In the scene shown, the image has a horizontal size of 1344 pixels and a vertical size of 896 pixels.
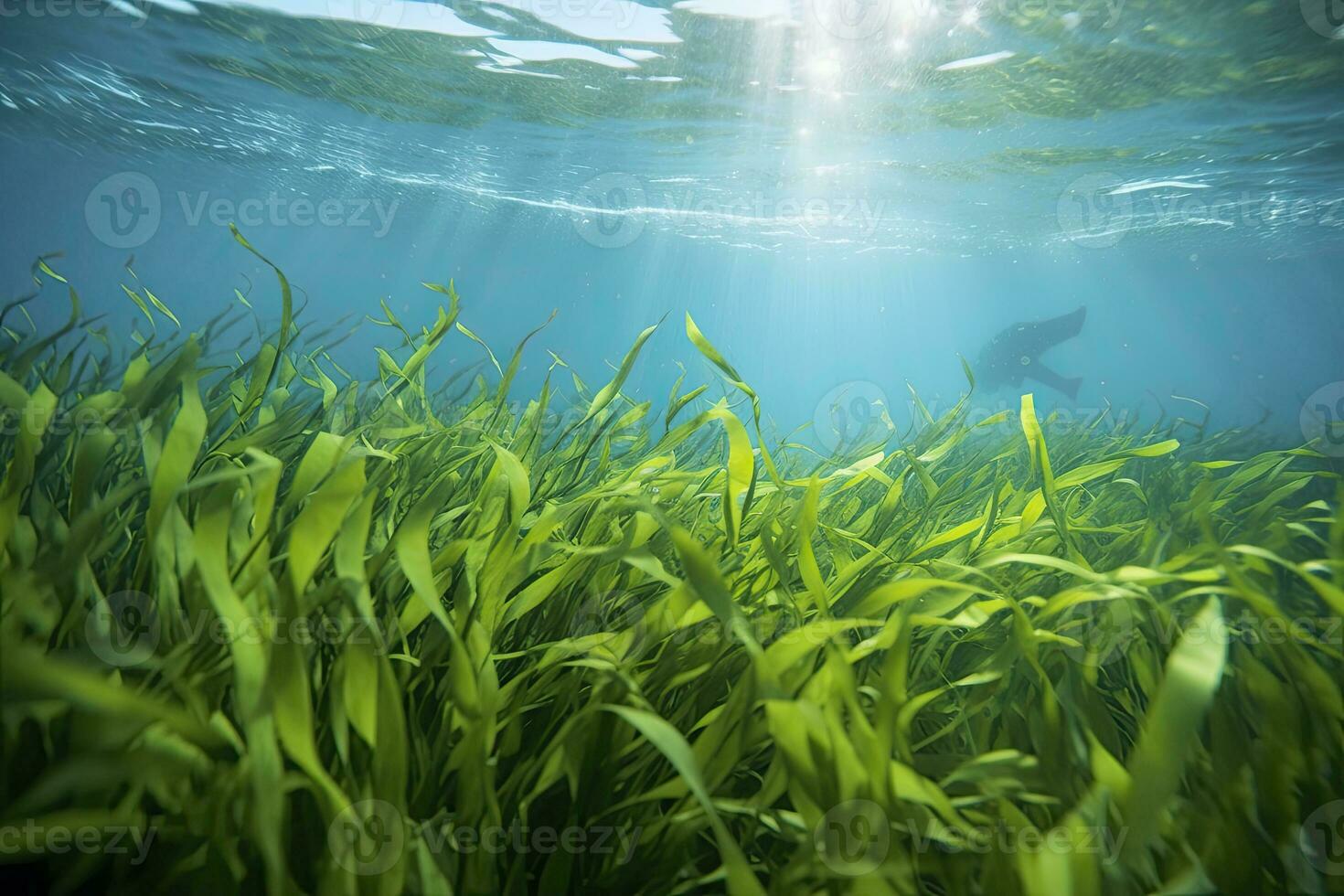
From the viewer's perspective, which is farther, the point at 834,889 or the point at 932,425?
the point at 932,425

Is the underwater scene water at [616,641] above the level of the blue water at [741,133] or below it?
below

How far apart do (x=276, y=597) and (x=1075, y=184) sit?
2442cm

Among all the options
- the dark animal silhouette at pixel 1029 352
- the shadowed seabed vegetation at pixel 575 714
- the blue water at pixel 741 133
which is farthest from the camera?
the dark animal silhouette at pixel 1029 352

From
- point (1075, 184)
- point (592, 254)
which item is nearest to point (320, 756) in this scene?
point (1075, 184)

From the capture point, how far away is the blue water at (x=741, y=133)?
10828mm

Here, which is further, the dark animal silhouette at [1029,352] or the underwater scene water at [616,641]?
the dark animal silhouette at [1029,352]

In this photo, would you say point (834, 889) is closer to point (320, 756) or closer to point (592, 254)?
point (320, 756)

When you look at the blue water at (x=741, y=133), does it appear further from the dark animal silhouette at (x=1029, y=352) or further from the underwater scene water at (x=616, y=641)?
the dark animal silhouette at (x=1029, y=352)

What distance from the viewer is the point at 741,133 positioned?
16.0 m

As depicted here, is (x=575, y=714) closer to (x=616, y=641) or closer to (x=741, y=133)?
(x=616, y=641)

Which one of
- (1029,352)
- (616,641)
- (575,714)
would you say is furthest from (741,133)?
(575,714)

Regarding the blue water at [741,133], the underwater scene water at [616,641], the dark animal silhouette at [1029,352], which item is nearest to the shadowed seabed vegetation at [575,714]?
the underwater scene water at [616,641]

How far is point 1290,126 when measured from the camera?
1357 cm

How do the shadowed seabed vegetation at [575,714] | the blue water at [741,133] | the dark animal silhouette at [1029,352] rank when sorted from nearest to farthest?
the shadowed seabed vegetation at [575,714] → the blue water at [741,133] → the dark animal silhouette at [1029,352]
